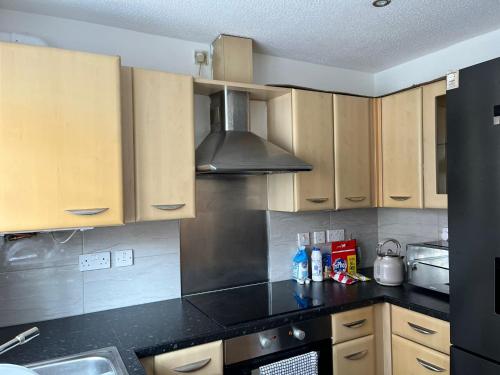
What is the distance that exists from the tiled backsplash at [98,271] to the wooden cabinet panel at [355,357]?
0.60m

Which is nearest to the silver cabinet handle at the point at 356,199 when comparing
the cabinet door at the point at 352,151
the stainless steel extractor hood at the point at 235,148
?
the cabinet door at the point at 352,151

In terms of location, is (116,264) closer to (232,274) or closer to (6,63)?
(232,274)

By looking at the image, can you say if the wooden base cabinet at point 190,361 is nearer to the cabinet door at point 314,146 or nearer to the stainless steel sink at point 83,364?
the stainless steel sink at point 83,364

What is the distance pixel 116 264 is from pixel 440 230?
76.4 inches

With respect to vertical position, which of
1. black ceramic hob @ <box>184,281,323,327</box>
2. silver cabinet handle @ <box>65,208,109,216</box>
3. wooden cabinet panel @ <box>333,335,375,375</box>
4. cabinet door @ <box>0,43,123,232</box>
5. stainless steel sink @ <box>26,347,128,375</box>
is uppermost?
cabinet door @ <box>0,43,123,232</box>

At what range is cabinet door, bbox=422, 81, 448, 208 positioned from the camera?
6.58 ft

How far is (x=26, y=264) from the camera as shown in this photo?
169 centimetres

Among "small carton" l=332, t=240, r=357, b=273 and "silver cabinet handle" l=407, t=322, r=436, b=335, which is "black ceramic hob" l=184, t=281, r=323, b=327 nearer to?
"small carton" l=332, t=240, r=357, b=273

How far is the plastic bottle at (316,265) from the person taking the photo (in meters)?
2.33

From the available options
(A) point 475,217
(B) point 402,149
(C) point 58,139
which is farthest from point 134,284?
(B) point 402,149

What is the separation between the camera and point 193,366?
1.52m

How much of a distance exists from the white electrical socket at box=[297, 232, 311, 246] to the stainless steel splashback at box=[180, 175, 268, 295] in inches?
9.6

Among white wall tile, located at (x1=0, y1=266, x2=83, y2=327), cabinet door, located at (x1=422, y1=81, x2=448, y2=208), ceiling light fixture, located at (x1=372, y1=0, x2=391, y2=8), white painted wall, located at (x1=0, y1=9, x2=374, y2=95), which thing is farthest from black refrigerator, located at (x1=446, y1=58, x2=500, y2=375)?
white wall tile, located at (x1=0, y1=266, x2=83, y2=327)

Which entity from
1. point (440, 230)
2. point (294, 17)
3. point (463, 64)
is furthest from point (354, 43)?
point (440, 230)
